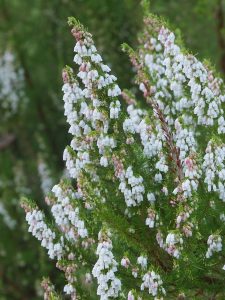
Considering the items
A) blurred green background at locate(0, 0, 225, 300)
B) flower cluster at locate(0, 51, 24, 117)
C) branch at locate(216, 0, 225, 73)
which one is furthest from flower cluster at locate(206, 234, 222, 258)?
flower cluster at locate(0, 51, 24, 117)

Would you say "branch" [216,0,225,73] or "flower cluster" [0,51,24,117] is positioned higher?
"flower cluster" [0,51,24,117]

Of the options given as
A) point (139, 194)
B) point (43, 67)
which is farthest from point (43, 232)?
point (43, 67)

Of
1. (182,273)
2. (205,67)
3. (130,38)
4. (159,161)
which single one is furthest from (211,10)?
(182,273)

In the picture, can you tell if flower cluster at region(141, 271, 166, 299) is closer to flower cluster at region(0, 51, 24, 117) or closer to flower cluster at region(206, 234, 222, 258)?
flower cluster at region(206, 234, 222, 258)

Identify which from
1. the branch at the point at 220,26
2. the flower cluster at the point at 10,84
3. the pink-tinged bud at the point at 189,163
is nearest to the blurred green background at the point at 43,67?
the branch at the point at 220,26

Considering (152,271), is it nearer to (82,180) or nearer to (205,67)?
(82,180)

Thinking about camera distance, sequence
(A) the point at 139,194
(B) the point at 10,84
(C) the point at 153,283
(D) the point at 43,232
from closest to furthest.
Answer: (C) the point at 153,283 < (A) the point at 139,194 < (D) the point at 43,232 < (B) the point at 10,84

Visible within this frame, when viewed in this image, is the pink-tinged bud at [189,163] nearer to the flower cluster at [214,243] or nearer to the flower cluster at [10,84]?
the flower cluster at [214,243]

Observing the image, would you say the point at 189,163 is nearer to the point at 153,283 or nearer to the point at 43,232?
the point at 153,283
